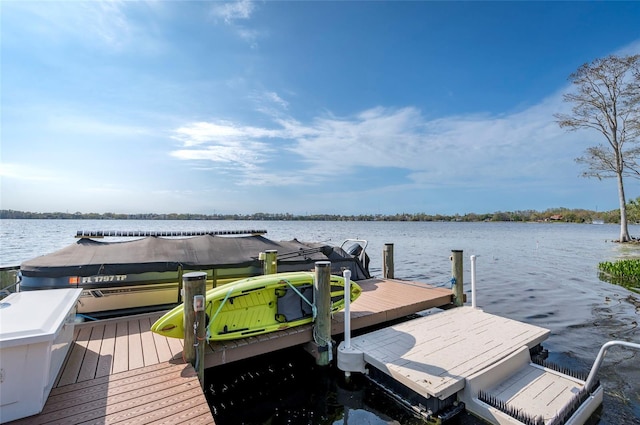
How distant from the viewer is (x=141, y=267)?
5.53 meters

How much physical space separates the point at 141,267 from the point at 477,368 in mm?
5408

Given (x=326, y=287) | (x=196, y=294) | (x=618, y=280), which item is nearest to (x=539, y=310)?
(x=618, y=280)

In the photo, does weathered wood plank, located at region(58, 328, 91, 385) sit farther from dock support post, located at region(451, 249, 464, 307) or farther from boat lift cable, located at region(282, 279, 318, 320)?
dock support post, located at region(451, 249, 464, 307)

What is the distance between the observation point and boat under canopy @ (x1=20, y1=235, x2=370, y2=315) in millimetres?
5145

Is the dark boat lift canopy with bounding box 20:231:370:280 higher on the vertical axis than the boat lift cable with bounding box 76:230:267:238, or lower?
lower

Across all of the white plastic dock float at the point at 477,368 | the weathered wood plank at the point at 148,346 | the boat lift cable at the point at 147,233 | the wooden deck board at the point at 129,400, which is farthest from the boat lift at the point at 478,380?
the boat lift cable at the point at 147,233

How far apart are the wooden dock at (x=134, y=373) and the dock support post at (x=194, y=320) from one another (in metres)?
0.12

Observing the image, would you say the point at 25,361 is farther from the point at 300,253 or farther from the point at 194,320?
the point at 300,253

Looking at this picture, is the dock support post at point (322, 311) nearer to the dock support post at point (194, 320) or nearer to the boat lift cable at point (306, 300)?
the boat lift cable at point (306, 300)

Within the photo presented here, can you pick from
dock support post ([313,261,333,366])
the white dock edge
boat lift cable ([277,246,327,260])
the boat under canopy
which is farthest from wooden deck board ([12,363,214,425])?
boat lift cable ([277,246,327,260])

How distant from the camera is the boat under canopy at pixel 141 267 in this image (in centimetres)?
514

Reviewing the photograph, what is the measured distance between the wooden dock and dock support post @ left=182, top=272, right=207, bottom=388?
4.7 inches

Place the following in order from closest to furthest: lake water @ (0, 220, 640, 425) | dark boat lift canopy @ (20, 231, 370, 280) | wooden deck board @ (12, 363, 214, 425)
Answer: wooden deck board @ (12, 363, 214, 425), lake water @ (0, 220, 640, 425), dark boat lift canopy @ (20, 231, 370, 280)

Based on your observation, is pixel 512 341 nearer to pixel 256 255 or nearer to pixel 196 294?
pixel 196 294
